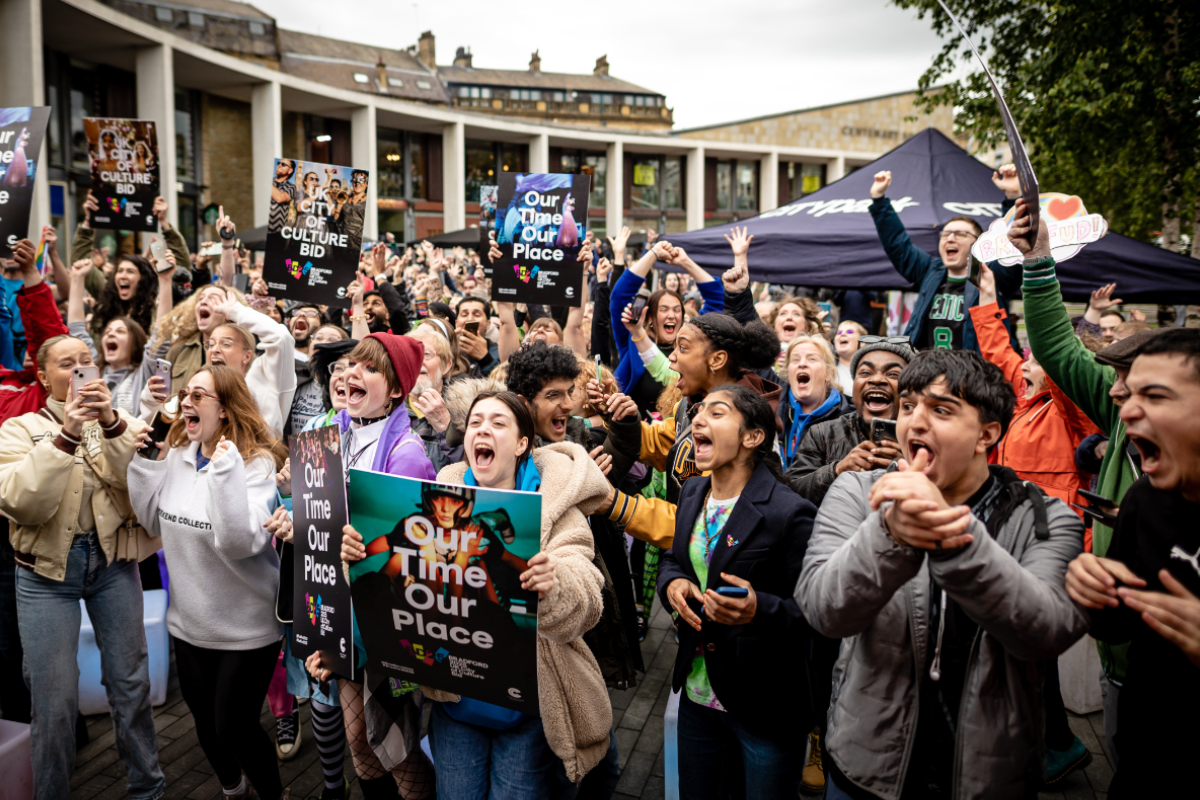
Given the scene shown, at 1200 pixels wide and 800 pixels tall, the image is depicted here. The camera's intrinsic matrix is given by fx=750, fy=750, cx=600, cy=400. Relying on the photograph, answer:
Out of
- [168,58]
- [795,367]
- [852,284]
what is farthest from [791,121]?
[795,367]

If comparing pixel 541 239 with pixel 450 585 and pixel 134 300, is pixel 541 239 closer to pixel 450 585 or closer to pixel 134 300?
pixel 134 300

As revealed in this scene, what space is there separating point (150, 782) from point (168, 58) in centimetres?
2315

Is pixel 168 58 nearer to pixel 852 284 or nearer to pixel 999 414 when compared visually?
pixel 852 284

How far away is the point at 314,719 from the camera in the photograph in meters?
3.37

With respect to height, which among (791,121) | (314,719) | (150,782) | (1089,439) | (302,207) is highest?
(791,121)

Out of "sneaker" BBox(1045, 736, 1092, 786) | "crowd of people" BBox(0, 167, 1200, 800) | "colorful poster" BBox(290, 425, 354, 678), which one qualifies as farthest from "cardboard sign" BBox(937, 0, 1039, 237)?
"sneaker" BBox(1045, 736, 1092, 786)

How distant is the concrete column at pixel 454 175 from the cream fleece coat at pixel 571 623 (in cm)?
3209

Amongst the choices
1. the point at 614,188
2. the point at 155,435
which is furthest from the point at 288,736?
the point at 614,188

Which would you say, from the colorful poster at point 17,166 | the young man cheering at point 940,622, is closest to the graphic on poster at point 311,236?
the colorful poster at point 17,166

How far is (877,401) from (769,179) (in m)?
41.0

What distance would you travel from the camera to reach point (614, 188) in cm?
3816

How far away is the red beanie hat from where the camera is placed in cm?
345

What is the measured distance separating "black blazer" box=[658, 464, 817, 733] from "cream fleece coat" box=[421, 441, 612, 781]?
345 mm

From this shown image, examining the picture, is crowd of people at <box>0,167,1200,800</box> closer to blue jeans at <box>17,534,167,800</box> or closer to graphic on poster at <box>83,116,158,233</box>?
blue jeans at <box>17,534,167,800</box>
